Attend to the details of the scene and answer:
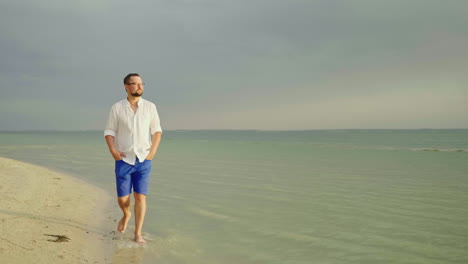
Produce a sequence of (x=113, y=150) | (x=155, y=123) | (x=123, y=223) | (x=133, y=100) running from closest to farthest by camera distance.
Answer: (x=113, y=150)
(x=133, y=100)
(x=155, y=123)
(x=123, y=223)

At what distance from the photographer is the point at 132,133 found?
4.22 meters

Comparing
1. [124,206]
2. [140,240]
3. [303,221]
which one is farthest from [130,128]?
A: [303,221]

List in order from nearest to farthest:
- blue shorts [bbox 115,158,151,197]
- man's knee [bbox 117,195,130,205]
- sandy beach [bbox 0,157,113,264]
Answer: sandy beach [bbox 0,157,113,264] → blue shorts [bbox 115,158,151,197] → man's knee [bbox 117,195,130,205]

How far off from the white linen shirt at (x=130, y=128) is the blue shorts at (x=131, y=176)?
10 centimetres

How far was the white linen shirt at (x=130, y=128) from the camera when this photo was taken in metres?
4.22

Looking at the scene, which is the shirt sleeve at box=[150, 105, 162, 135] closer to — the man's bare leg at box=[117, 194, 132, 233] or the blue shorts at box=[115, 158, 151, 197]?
the blue shorts at box=[115, 158, 151, 197]

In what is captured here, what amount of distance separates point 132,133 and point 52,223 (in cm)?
244

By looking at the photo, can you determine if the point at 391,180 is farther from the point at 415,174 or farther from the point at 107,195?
the point at 107,195

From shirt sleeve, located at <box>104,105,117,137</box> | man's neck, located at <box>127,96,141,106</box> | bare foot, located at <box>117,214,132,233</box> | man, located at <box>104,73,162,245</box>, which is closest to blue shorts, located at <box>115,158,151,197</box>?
man, located at <box>104,73,162,245</box>

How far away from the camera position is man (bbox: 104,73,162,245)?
13.9ft

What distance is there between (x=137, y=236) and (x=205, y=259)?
115 centimetres

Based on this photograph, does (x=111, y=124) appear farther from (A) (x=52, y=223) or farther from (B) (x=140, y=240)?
(A) (x=52, y=223)

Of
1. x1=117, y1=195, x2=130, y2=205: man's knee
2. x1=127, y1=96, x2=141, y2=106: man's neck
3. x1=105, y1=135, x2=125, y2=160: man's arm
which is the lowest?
x1=117, y1=195, x2=130, y2=205: man's knee

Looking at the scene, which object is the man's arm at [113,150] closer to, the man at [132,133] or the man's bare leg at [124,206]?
the man at [132,133]
